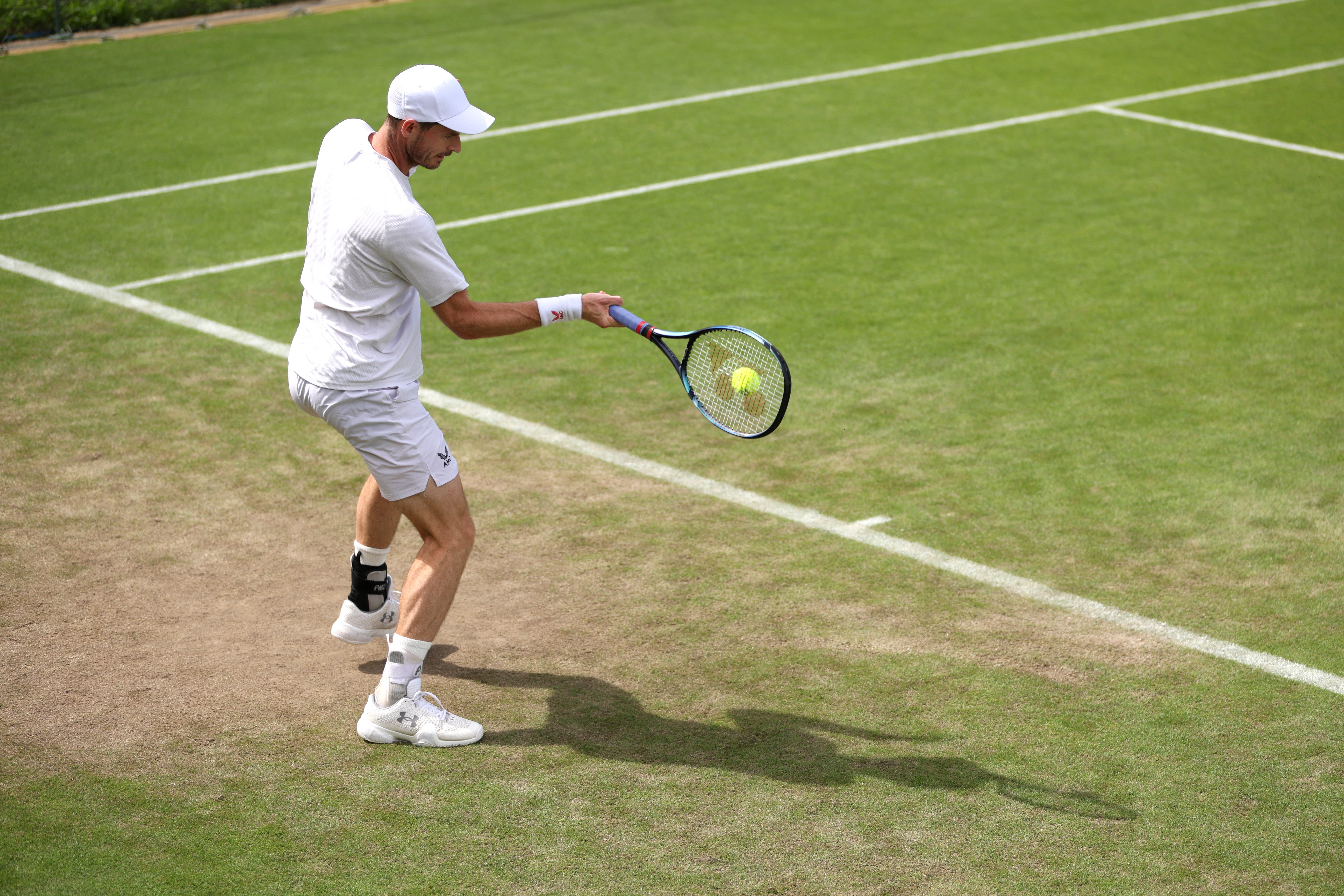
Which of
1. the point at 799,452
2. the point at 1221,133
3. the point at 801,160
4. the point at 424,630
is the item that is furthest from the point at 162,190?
the point at 1221,133

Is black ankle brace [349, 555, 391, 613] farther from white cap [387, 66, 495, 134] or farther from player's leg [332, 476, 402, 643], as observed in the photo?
white cap [387, 66, 495, 134]

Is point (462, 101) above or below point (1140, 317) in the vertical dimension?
above

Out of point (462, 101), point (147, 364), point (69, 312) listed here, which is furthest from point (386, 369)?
point (69, 312)

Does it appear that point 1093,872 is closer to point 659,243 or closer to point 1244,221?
point 659,243

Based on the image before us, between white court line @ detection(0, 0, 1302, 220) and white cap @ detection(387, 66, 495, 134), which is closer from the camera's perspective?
white cap @ detection(387, 66, 495, 134)

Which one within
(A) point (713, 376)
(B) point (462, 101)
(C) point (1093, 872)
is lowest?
(C) point (1093, 872)

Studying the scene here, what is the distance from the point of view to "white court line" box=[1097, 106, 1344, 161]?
13508 millimetres

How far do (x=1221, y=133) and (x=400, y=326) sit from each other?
436 inches

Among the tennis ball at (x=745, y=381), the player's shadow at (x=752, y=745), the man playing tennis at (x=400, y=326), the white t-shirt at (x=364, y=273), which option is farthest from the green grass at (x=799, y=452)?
the white t-shirt at (x=364, y=273)

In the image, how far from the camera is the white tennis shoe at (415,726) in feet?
17.3

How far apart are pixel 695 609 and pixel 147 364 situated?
14.3 ft

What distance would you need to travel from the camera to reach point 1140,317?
9680mm

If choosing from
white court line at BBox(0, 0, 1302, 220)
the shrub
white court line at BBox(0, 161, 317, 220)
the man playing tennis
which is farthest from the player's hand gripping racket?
the shrub

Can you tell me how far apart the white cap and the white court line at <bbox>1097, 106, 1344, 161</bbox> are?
10582 millimetres
